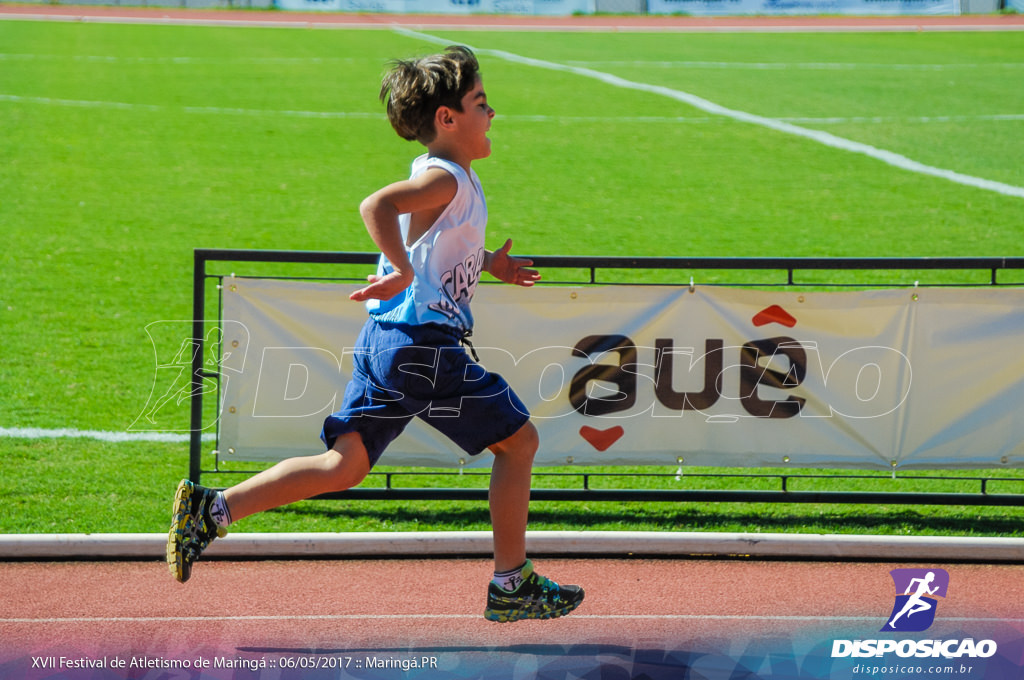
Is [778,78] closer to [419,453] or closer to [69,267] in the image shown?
[69,267]

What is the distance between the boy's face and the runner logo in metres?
2.38

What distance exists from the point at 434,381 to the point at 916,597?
2275mm

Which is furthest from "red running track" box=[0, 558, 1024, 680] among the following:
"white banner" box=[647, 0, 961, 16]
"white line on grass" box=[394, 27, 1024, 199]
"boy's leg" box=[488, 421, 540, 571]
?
"white banner" box=[647, 0, 961, 16]

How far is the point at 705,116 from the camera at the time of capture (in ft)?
78.7

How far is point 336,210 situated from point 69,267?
15.2 ft

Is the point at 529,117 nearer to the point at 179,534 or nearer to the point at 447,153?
the point at 447,153

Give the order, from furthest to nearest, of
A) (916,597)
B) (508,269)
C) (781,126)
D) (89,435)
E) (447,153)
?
(781,126) < (89,435) < (916,597) < (508,269) < (447,153)

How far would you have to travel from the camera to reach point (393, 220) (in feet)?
12.4

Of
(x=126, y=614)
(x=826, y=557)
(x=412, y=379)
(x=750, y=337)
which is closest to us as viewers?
(x=412, y=379)

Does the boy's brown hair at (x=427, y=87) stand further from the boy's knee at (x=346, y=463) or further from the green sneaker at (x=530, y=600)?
the green sneaker at (x=530, y=600)

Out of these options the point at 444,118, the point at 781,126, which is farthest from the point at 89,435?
the point at 781,126

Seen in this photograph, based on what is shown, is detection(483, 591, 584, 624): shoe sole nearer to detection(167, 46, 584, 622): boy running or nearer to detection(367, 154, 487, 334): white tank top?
detection(167, 46, 584, 622): boy running

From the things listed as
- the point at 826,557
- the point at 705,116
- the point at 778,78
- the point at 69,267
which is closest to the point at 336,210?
the point at 69,267

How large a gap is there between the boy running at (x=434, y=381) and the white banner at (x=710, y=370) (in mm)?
1667
